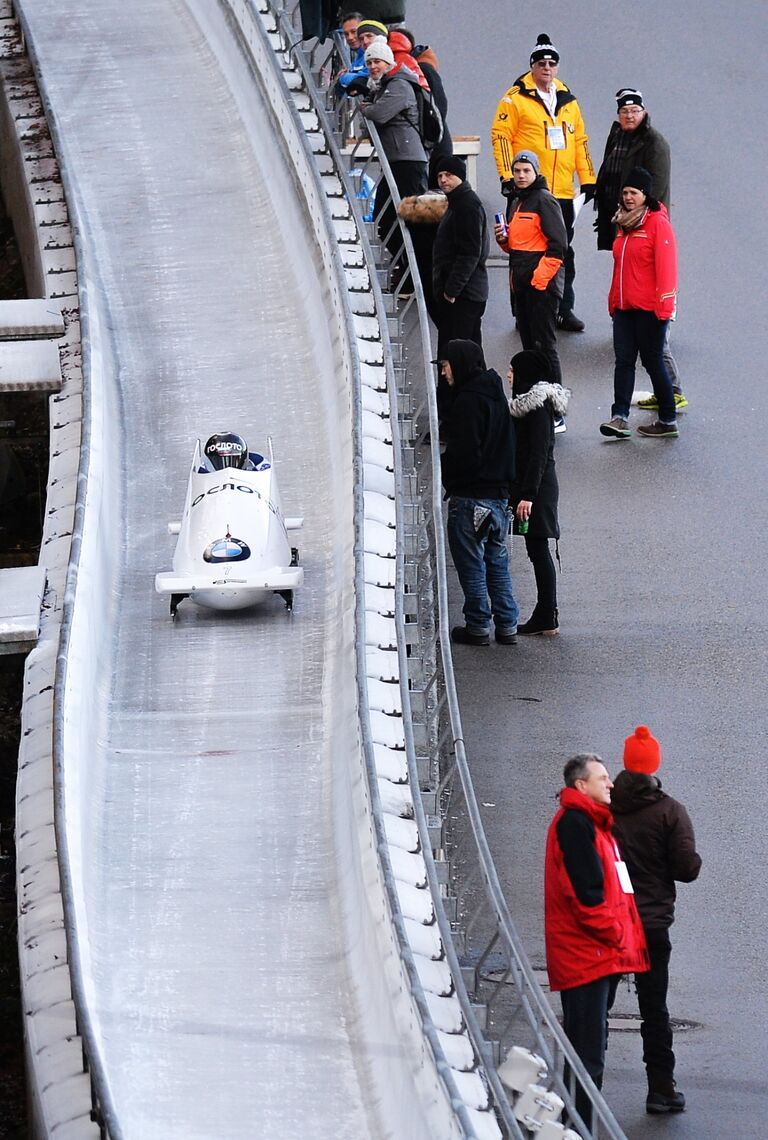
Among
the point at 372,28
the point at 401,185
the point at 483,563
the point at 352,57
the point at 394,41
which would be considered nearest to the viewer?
the point at 483,563

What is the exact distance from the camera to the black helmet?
944 centimetres

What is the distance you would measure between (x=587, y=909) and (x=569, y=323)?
27.6ft

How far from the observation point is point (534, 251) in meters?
12.0

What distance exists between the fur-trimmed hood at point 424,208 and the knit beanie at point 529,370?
146cm

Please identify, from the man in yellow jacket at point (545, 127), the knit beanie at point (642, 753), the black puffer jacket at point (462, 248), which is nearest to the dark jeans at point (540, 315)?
the black puffer jacket at point (462, 248)

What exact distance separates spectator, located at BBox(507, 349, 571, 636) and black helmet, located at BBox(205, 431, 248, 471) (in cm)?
165

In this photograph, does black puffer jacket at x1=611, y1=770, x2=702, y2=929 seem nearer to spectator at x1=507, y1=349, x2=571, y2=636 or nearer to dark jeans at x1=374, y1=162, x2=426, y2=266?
spectator at x1=507, y1=349, x2=571, y2=636

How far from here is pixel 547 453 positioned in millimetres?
10336

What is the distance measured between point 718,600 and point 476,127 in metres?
8.40

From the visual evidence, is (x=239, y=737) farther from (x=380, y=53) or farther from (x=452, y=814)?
(x=380, y=53)

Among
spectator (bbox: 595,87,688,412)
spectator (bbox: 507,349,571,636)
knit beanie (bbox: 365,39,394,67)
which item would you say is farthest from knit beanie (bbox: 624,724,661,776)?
knit beanie (bbox: 365,39,394,67)

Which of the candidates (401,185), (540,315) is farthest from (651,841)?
(401,185)

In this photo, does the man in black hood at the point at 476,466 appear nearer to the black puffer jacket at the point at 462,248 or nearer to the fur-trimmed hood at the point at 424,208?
the black puffer jacket at the point at 462,248

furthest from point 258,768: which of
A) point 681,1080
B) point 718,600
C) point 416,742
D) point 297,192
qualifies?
point 297,192
